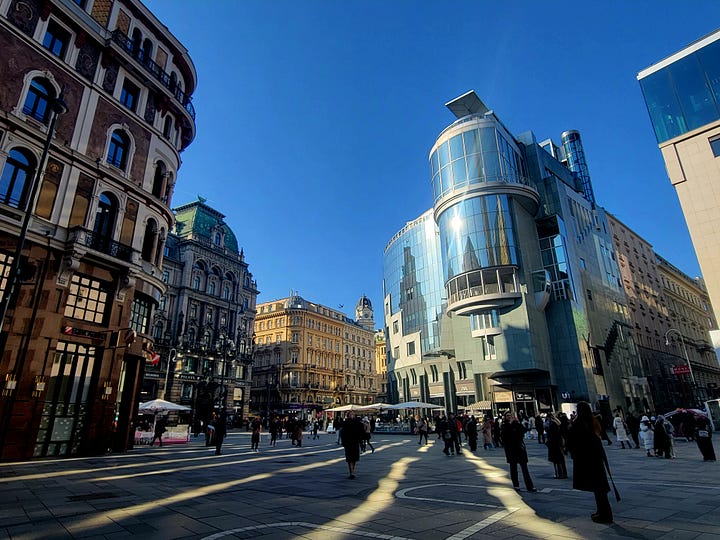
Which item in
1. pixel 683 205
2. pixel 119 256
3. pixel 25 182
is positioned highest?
pixel 683 205

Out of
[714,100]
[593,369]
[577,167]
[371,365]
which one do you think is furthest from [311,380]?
[714,100]

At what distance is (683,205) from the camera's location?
37.6m

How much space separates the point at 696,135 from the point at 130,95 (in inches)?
1797

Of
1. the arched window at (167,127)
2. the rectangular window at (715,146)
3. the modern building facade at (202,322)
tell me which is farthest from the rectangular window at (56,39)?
the rectangular window at (715,146)

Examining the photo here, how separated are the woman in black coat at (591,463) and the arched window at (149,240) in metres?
20.4

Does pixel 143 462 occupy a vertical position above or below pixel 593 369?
below

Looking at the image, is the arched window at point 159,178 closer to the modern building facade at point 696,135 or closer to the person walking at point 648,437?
the person walking at point 648,437

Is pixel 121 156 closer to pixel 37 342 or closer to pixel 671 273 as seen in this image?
pixel 37 342

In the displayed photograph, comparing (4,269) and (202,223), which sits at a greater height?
(202,223)

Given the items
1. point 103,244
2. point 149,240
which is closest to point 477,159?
point 149,240

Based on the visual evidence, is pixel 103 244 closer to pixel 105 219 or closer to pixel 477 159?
pixel 105 219

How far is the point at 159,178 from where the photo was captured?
73.4ft

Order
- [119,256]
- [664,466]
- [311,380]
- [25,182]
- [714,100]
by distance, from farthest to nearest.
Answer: [311,380]
[714,100]
[119,256]
[25,182]
[664,466]

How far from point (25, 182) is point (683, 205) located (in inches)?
1894
